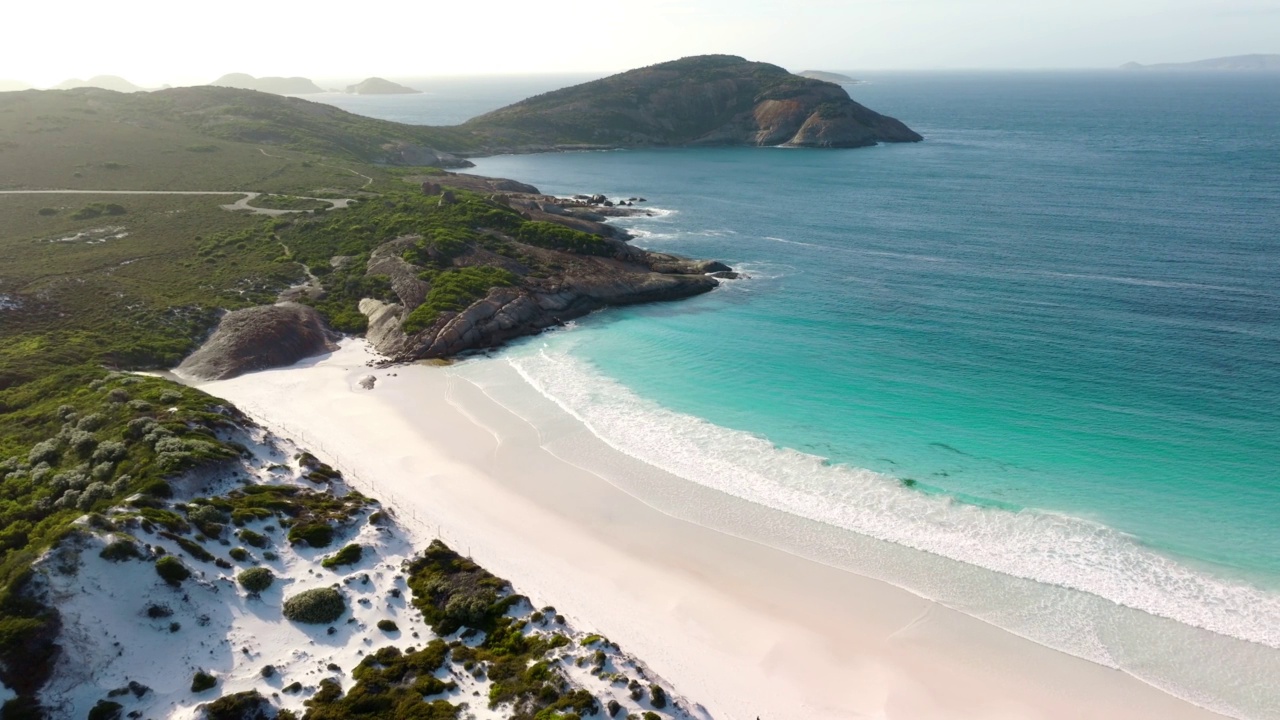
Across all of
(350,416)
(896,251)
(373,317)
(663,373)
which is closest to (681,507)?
(663,373)

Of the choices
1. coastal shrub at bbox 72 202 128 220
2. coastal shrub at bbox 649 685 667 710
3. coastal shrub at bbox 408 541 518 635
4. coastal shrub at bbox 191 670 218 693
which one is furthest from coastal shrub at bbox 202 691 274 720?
coastal shrub at bbox 72 202 128 220

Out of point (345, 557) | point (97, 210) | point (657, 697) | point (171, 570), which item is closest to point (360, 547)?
point (345, 557)

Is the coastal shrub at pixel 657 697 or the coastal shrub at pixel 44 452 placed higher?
the coastal shrub at pixel 44 452

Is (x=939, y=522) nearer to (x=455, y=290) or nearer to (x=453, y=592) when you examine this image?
(x=453, y=592)

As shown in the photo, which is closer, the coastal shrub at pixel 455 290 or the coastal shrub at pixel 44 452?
the coastal shrub at pixel 44 452

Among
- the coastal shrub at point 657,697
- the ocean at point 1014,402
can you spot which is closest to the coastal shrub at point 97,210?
the ocean at point 1014,402

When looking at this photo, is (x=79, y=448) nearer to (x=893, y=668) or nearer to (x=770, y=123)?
(x=893, y=668)

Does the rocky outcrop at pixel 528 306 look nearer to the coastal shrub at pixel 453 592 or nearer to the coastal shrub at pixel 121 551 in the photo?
the coastal shrub at pixel 453 592

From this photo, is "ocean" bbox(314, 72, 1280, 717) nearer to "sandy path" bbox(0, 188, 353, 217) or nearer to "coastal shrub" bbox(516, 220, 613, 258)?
"coastal shrub" bbox(516, 220, 613, 258)
